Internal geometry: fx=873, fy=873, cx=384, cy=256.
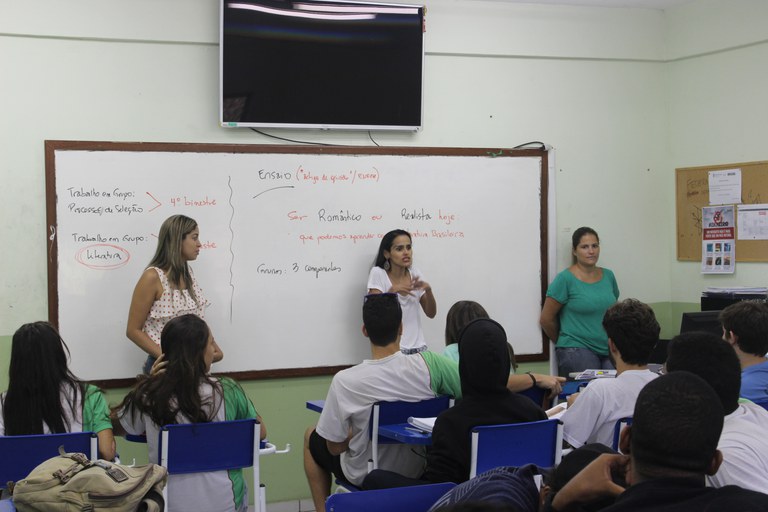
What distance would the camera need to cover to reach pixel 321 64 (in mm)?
5258

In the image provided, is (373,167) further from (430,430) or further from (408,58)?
(430,430)

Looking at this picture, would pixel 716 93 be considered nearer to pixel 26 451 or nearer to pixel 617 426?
pixel 617 426

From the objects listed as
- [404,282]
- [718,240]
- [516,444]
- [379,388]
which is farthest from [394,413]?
[718,240]

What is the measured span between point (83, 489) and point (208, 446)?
0.95 meters

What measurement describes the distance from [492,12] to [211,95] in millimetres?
1956

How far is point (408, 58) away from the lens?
214 inches

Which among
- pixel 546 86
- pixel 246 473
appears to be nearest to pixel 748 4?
pixel 546 86

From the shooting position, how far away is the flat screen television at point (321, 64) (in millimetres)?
5059

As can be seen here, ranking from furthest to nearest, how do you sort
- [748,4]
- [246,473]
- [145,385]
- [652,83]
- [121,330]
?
[652,83], [748,4], [246,473], [121,330], [145,385]

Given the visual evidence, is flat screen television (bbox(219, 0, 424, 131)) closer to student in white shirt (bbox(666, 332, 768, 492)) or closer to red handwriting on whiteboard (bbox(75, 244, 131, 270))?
red handwriting on whiteboard (bbox(75, 244, 131, 270))

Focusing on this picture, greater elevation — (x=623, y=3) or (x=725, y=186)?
(x=623, y=3)

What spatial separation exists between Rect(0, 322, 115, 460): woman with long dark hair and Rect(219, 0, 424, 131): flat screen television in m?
2.21

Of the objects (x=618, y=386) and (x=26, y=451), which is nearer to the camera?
(x=26, y=451)

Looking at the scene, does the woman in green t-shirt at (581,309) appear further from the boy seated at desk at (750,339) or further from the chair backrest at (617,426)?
the chair backrest at (617,426)
